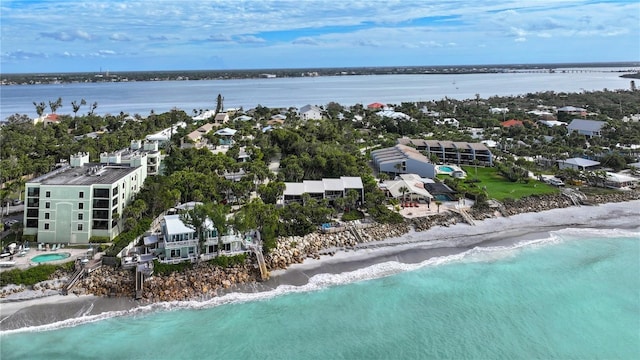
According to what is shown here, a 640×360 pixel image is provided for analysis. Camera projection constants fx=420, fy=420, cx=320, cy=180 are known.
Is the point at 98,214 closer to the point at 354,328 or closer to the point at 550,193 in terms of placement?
the point at 354,328

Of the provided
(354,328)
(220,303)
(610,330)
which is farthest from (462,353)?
(220,303)

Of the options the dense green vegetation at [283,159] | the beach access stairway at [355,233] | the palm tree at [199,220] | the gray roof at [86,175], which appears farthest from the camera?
the dense green vegetation at [283,159]

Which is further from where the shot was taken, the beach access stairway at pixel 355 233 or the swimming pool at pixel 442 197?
the swimming pool at pixel 442 197

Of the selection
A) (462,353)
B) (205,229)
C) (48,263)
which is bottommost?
(462,353)

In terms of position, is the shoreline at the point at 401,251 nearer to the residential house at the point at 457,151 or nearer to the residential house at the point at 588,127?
the residential house at the point at 457,151

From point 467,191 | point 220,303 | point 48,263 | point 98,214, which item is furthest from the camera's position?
point 467,191

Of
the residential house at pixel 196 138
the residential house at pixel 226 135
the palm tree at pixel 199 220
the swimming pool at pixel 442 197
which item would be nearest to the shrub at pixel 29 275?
the palm tree at pixel 199 220

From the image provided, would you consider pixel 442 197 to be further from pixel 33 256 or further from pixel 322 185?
pixel 33 256

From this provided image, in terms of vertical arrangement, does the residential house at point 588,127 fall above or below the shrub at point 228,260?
above
